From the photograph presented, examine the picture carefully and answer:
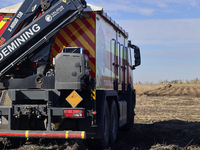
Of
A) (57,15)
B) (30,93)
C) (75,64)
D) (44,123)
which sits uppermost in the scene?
(57,15)

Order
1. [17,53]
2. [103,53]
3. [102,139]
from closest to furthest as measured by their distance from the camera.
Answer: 1. [17,53]
2. [102,139]
3. [103,53]

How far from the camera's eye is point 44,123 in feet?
25.3

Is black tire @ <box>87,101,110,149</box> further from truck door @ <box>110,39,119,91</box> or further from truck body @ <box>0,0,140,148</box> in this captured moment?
truck door @ <box>110,39,119,91</box>

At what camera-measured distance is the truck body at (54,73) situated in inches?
285

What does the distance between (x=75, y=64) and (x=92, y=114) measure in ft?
3.97

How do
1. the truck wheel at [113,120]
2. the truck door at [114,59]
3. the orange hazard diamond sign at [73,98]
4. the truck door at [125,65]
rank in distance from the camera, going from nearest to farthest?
the orange hazard diamond sign at [73,98] → the truck wheel at [113,120] → the truck door at [114,59] → the truck door at [125,65]

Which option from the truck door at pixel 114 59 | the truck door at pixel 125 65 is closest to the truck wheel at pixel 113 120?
the truck door at pixel 114 59

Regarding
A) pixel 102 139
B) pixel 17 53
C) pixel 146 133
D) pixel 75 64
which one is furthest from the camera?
pixel 146 133

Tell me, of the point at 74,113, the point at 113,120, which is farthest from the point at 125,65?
the point at 74,113

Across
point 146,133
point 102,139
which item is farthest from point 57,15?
point 146,133

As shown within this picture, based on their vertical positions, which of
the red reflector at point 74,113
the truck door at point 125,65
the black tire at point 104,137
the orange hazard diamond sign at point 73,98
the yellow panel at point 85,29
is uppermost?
the yellow panel at point 85,29

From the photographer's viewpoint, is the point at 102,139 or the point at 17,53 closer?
the point at 17,53

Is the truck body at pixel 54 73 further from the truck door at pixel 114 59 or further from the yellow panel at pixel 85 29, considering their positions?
the truck door at pixel 114 59

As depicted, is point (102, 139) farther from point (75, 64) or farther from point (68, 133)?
point (75, 64)
